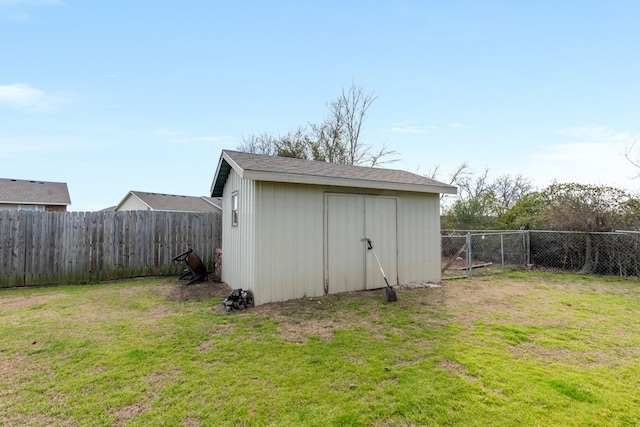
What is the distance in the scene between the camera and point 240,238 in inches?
239

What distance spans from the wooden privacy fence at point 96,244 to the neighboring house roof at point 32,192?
1383 cm

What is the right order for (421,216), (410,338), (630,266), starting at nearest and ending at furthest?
(410,338)
(421,216)
(630,266)

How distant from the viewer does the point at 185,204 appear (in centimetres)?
2017

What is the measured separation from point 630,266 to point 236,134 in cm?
2257

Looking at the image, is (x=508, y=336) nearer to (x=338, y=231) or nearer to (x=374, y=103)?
(x=338, y=231)

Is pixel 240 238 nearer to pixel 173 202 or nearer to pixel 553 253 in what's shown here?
pixel 553 253

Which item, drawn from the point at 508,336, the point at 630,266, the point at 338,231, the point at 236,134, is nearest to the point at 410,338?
the point at 508,336

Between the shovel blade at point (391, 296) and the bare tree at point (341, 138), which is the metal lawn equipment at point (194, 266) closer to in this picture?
the shovel blade at point (391, 296)

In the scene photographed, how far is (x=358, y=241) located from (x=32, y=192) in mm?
21254

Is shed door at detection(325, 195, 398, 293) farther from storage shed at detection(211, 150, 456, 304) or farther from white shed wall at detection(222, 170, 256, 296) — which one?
white shed wall at detection(222, 170, 256, 296)

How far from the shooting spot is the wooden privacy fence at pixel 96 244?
6891 mm

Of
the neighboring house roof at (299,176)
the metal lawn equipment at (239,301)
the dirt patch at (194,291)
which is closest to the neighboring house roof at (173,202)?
the dirt patch at (194,291)

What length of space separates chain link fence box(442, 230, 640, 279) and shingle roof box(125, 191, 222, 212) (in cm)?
1592

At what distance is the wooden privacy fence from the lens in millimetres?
6891
